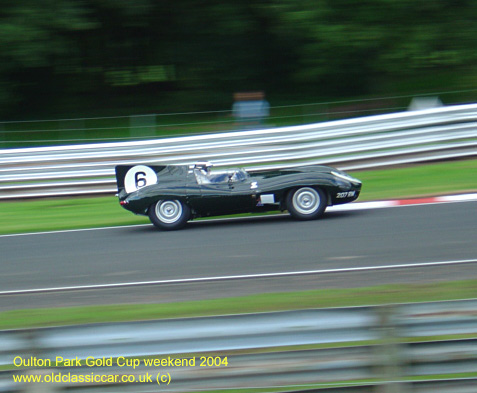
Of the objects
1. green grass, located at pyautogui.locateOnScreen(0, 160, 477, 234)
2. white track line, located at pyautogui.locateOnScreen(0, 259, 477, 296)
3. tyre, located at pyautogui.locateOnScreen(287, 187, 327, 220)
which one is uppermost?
green grass, located at pyautogui.locateOnScreen(0, 160, 477, 234)

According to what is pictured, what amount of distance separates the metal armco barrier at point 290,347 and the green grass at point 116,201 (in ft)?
21.2

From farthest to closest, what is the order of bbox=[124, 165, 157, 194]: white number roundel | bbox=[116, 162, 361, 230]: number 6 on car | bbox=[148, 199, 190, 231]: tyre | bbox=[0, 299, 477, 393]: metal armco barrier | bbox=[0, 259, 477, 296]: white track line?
bbox=[124, 165, 157, 194]: white number roundel
bbox=[148, 199, 190, 231]: tyre
bbox=[116, 162, 361, 230]: number 6 on car
bbox=[0, 259, 477, 296]: white track line
bbox=[0, 299, 477, 393]: metal armco barrier

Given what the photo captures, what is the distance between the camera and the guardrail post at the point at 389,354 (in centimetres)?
373

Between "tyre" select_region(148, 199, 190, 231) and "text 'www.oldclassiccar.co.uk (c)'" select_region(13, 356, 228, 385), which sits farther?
"tyre" select_region(148, 199, 190, 231)

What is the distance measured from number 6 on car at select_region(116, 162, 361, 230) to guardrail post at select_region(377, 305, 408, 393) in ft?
16.9

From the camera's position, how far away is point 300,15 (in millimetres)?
14734

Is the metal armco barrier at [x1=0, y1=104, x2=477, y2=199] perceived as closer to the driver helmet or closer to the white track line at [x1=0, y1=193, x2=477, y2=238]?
the white track line at [x1=0, y1=193, x2=477, y2=238]

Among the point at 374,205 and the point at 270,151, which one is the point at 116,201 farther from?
the point at 374,205

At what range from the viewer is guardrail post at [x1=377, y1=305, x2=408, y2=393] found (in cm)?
373

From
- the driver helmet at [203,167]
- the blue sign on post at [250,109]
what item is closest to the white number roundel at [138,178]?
the driver helmet at [203,167]

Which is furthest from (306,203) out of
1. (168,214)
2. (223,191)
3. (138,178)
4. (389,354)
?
(389,354)

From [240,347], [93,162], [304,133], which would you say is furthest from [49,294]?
[304,133]

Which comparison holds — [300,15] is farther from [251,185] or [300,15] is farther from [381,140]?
[251,185]

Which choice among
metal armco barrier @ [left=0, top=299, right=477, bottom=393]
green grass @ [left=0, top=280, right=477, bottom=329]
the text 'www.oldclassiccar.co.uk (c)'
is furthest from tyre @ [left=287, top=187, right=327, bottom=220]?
the text 'www.oldclassiccar.co.uk (c)'
